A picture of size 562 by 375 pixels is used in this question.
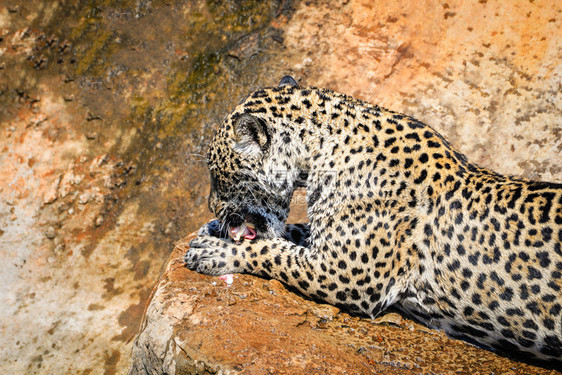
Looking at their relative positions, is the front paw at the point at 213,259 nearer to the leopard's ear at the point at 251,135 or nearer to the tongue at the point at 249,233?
the tongue at the point at 249,233

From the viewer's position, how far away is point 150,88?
37.2 ft

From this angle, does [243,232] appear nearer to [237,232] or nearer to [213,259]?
[237,232]

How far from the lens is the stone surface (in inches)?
166

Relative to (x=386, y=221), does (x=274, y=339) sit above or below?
below

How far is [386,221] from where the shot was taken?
5.07 metres

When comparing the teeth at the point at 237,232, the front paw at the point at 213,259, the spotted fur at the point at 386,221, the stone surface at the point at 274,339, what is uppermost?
the spotted fur at the point at 386,221

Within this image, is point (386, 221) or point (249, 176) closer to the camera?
point (386, 221)

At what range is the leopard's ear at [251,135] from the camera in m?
5.46

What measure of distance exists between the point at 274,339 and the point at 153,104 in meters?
7.97

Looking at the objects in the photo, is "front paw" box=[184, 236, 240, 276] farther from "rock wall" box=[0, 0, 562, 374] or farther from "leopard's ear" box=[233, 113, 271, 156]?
"rock wall" box=[0, 0, 562, 374]

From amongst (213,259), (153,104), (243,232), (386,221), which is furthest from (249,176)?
(153,104)

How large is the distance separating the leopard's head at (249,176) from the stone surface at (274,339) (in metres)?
0.79

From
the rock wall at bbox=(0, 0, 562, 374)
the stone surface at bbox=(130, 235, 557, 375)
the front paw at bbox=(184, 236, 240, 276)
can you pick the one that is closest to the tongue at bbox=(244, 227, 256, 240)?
the front paw at bbox=(184, 236, 240, 276)

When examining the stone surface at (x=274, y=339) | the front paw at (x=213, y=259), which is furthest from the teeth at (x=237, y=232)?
the stone surface at (x=274, y=339)
